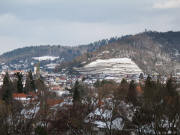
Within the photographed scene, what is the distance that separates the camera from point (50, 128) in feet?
105

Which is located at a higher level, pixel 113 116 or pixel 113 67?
pixel 113 116

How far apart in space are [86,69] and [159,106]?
457 feet

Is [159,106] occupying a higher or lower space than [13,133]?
higher

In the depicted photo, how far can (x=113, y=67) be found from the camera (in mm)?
159375

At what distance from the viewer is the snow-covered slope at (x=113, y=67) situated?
504 feet

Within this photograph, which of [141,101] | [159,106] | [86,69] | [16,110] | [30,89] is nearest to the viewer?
[159,106]

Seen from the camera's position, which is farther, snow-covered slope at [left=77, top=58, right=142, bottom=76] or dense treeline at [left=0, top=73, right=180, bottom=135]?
snow-covered slope at [left=77, top=58, right=142, bottom=76]

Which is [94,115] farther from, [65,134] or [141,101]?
[141,101]

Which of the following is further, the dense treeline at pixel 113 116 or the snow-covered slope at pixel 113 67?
the snow-covered slope at pixel 113 67

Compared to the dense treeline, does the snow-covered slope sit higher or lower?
lower

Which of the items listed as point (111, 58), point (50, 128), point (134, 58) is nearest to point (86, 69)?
point (111, 58)

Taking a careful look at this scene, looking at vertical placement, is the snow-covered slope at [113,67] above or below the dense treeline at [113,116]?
below

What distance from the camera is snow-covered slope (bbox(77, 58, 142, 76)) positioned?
154 m

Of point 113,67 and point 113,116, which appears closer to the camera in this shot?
point 113,116
